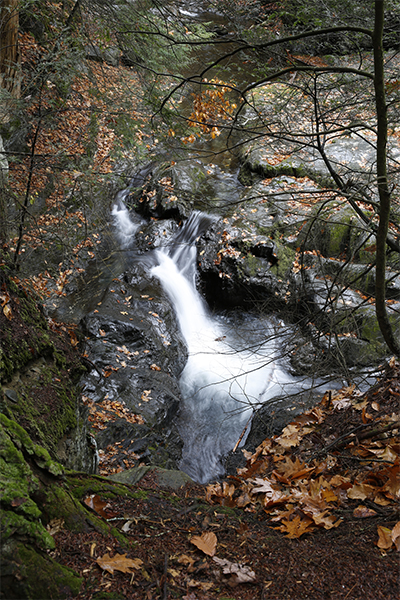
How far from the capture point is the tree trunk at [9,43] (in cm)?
600

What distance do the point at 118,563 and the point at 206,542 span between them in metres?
0.59

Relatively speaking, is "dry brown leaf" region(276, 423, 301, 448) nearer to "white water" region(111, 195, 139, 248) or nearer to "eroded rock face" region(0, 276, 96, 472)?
"eroded rock face" region(0, 276, 96, 472)

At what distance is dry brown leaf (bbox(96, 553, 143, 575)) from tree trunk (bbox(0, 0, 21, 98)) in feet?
22.7

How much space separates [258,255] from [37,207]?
5289 mm

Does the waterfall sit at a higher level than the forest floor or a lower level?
lower

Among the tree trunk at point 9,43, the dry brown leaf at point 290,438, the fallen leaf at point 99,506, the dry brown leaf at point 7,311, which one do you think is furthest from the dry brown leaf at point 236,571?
the tree trunk at point 9,43

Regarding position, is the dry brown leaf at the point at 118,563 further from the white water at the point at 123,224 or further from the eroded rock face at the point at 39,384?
the white water at the point at 123,224

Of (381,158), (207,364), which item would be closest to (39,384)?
(381,158)

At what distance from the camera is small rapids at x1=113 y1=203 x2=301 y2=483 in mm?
6031

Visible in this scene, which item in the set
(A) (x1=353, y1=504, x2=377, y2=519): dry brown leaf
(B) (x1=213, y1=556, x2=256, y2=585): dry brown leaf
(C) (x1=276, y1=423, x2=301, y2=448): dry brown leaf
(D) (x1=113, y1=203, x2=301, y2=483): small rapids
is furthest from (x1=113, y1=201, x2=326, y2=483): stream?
(B) (x1=213, y1=556, x2=256, y2=585): dry brown leaf

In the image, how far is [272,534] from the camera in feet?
7.85

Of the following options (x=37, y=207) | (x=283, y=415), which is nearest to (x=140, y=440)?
(x=283, y=415)

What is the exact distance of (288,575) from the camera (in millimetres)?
1925

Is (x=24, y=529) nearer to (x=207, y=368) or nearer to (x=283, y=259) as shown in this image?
(x=207, y=368)
